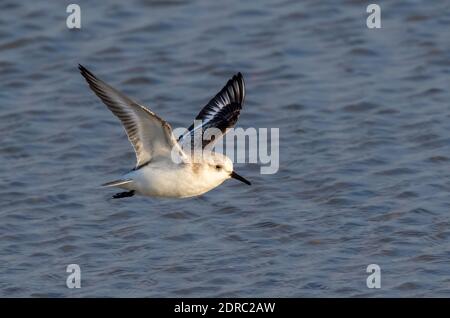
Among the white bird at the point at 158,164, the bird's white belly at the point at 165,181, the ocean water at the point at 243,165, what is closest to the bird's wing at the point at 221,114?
the white bird at the point at 158,164

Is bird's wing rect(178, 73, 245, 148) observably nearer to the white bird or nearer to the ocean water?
the white bird

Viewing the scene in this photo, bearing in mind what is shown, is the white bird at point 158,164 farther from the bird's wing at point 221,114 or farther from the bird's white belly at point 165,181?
the bird's wing at point 221,114

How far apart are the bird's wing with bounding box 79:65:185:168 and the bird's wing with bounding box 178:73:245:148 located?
0.71 meters

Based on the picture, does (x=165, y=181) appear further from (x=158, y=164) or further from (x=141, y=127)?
(x=141, y=127)

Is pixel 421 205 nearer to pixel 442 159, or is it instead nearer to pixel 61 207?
pixel 442 159

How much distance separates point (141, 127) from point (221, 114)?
1.54 meters

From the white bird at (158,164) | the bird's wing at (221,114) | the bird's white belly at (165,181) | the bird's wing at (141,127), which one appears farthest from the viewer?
the bird's wing at (221,114)

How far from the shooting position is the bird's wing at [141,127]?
318 inches

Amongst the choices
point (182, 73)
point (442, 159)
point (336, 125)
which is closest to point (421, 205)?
point (442, 159)

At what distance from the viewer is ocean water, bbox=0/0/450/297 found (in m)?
10.0

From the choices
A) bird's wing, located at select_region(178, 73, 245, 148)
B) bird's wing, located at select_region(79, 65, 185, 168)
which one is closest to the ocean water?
bird's wing, located at select_region(178, 73, 245, 148)

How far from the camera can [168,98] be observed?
13.1m

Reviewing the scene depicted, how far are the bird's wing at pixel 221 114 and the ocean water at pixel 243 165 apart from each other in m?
1.18

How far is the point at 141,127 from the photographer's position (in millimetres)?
8422
